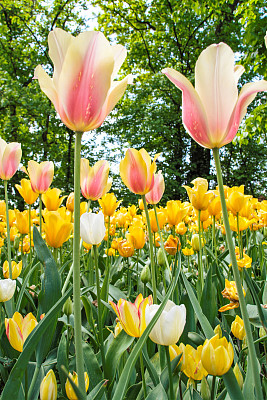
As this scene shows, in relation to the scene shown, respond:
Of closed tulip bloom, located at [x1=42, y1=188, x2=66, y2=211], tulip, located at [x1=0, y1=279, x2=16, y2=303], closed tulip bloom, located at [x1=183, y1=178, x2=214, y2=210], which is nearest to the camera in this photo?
tulip, located at [x1=0, y1=279, x2=16, y2=303]

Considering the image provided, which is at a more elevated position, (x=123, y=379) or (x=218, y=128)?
(x=218, y=128)

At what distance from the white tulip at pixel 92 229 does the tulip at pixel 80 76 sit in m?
0.36

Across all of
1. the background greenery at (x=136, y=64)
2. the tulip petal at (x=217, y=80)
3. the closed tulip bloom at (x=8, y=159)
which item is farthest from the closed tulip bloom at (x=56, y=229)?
the background greenery at (x=136, y=64)

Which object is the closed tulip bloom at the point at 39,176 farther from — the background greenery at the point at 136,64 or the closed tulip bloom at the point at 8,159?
the background greenery at the point at 136,64

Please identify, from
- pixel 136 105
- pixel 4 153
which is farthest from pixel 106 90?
pixel 136 105

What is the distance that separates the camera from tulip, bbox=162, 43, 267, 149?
494 mm

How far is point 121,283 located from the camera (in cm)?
163

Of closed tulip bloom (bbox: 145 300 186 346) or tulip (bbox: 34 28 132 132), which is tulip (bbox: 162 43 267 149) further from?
closed tulip bloom (bbox: 145 300 186 346)

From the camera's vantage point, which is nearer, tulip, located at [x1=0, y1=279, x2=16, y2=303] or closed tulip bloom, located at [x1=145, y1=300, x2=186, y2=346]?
closed tulip bloom, located at [x1=145, y1=300, x2=186, y2=346]

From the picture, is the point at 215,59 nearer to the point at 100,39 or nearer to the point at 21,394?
the point at 100,39

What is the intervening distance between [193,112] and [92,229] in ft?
Result: 1.26

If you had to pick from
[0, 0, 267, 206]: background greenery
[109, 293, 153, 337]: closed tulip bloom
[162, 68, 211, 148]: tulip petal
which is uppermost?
[0, 0, 267, 206]: background greenery

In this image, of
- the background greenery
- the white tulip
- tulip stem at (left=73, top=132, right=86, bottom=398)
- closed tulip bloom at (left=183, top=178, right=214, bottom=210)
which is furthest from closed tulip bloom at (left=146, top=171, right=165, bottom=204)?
A: the background greenery

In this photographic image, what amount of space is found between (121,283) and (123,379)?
1.21 metres
